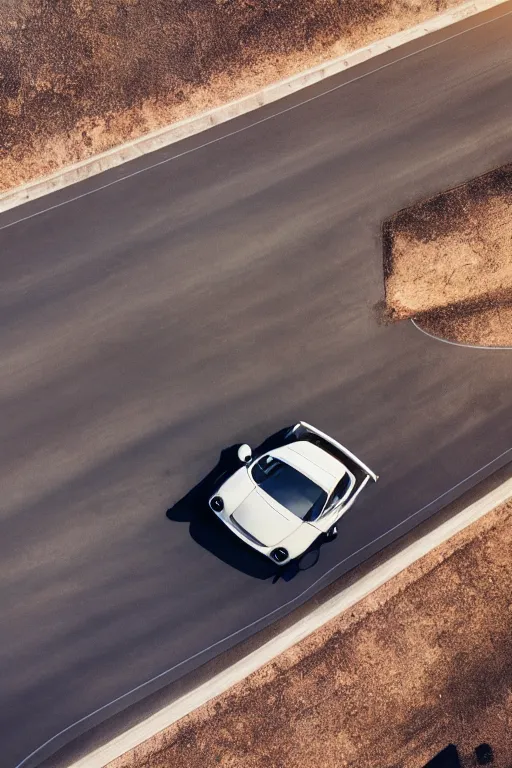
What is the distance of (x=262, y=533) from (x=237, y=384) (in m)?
3.62

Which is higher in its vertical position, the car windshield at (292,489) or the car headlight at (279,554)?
the car windshield at (292,489)

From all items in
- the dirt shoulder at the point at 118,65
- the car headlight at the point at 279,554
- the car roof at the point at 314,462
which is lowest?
the car headlight at the point at 279,554

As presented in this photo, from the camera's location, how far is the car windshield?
38.5 feet

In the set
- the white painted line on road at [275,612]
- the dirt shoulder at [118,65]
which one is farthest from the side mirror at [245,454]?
the dirt shoulder at [118,65]

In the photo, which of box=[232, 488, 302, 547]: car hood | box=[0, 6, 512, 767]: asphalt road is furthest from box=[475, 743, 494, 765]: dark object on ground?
box=[232, 488, 302, 547]: car hood

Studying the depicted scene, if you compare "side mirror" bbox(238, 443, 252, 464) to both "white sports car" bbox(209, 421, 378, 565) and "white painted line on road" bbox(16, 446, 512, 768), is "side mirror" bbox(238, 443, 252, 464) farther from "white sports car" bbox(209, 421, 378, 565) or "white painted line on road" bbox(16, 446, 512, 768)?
"white painted line on road" bbox(16, 446, 512, 768)

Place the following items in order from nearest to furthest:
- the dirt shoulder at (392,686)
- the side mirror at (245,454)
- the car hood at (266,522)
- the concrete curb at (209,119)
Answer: the car hood at (266,522)
the dirt shoulder at (392,686)
the side mirror at (245,454)
the concrete curb at (209,119)

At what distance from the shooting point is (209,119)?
1298 cm

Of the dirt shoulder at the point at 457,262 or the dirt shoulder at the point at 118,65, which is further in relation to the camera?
the dirt shoulder at the point at 457,262

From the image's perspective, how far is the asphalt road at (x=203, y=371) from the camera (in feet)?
39.7

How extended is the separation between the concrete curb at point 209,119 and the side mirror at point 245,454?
7840 millimetres

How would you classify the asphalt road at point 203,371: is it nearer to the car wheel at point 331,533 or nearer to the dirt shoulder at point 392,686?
the car wheel at point 331,533

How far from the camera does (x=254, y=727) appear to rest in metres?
12.0

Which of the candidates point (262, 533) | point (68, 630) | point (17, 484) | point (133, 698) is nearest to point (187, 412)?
point (262, 533)
